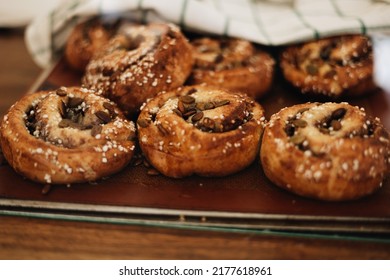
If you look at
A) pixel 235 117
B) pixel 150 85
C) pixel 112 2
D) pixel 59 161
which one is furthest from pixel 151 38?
pixel 59 161

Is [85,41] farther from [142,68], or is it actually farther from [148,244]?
[148,244]

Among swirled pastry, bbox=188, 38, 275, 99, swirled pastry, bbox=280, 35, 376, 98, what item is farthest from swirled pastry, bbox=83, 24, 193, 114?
swirled pastry, bbox=280, 35, 376, 98

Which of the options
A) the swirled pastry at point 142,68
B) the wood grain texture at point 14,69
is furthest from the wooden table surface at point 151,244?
the wood grain texture at point 14,69

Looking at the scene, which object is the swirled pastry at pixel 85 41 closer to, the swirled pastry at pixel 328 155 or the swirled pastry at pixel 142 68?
the swirled pastry at pixel 142 68

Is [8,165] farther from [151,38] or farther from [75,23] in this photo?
[75,23]

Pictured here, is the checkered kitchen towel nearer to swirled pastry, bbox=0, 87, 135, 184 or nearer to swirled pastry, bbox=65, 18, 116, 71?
swirled pastry, bbox=65, 18, 116, 71
